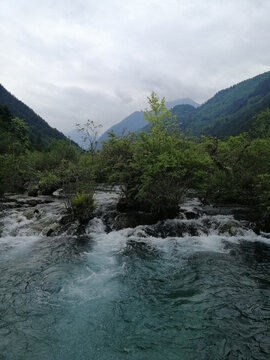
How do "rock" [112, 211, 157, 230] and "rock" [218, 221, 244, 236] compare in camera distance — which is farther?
"rock" [112, 211, 157, 230]

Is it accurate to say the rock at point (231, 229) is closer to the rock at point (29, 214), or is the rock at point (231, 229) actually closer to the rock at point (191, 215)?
the rock at point (191, 215)

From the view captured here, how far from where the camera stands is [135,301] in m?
8.19

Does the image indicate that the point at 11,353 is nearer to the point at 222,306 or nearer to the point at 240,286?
the point at 222,306

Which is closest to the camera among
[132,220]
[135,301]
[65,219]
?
[135,301]

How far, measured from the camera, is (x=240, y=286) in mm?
9031

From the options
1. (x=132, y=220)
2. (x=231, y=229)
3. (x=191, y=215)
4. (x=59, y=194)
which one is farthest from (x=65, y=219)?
(x=59, y=194)

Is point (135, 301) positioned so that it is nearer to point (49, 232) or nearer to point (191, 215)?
point (49, 232)

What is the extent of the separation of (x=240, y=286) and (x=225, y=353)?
→ 12.4 ft

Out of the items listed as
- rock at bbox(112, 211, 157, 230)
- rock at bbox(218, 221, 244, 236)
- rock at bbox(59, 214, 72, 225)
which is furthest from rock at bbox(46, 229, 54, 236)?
rock at bbox(218, 221, 244, 236)

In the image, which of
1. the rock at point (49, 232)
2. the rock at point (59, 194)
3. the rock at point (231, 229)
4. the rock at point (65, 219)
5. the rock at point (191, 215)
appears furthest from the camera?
the rock at point (59, 194)

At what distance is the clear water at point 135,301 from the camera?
6.02m

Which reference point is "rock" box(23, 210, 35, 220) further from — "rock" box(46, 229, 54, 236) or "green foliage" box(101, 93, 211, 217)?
"green foliage" box(101, 93, 211, 217)

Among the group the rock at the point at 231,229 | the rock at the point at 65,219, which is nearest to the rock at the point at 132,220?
the rock at the point at 65,219

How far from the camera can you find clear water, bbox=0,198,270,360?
6.02m
